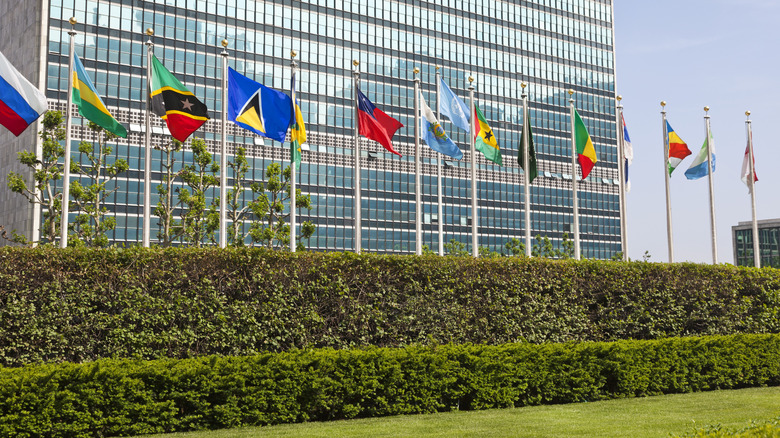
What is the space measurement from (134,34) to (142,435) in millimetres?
64559

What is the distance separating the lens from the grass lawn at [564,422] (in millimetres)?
14336

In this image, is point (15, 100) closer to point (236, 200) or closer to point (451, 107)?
point (451, 107)

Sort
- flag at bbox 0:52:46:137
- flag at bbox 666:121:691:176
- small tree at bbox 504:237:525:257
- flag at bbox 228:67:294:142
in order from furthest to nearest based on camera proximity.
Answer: small tree at bbox 504:237:525:257, flag at bbox 666:121:691:176, flag at bbox 228:67:294:142, flag at bbox 0:52:46:137

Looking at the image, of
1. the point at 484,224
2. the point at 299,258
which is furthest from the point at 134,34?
the point at 299,258

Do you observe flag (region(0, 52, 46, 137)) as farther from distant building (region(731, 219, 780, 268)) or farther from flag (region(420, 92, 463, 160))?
distant building (region(731, 219, 780, 268))

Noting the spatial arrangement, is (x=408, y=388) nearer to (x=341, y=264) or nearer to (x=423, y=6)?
(x=341, y=264)

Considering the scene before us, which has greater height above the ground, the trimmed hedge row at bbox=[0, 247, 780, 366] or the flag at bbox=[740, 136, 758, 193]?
the flag at bbox=[740, 136, 758, 193]

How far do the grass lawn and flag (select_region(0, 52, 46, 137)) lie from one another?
31.2 feet

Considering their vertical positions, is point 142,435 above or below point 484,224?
below

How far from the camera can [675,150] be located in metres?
29.4

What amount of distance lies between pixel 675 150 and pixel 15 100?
22.9m

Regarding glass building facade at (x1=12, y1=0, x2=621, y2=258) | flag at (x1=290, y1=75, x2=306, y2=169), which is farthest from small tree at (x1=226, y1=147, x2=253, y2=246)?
glass building facade at (x1=12, y1=0, x2=621, y2=258)

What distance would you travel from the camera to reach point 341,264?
19359 mm

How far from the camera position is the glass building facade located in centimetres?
7081
